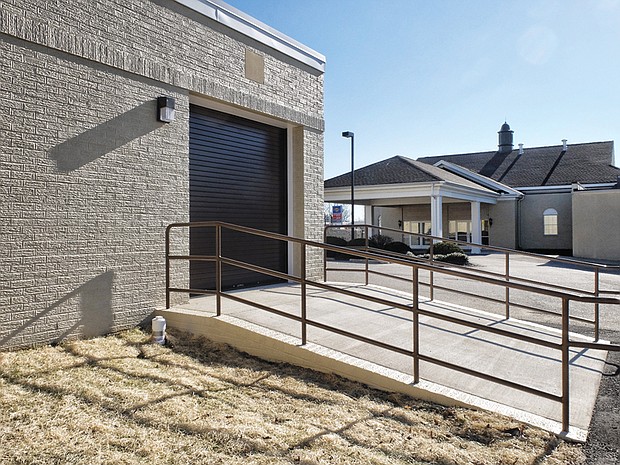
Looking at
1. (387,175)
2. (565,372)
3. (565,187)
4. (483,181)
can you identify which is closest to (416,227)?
(483,181)

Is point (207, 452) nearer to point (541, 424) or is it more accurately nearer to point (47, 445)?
point (47, 445)

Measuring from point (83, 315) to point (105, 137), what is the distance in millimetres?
2067

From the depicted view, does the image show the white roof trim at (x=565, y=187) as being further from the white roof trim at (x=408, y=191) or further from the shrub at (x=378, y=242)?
the shrub at (x=378, y=242)

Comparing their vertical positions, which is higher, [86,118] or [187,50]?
[187,50]

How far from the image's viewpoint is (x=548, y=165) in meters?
29.5

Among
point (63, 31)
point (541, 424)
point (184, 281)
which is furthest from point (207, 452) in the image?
point (63, 31)

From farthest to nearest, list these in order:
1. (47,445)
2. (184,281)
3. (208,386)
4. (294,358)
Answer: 1. (184,281)
2. (294,358)
3. (208,386)
4. (47,445)

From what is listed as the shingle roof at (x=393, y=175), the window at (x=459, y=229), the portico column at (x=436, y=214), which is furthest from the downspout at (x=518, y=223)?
the portico column at (x=436, y=214)

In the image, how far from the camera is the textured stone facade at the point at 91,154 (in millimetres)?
4734

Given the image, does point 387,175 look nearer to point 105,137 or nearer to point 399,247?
point 399,247

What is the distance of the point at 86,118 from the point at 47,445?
3694mm

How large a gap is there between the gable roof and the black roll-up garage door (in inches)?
928

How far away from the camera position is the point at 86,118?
17.4 feet

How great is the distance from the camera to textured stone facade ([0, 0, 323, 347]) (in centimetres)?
473
